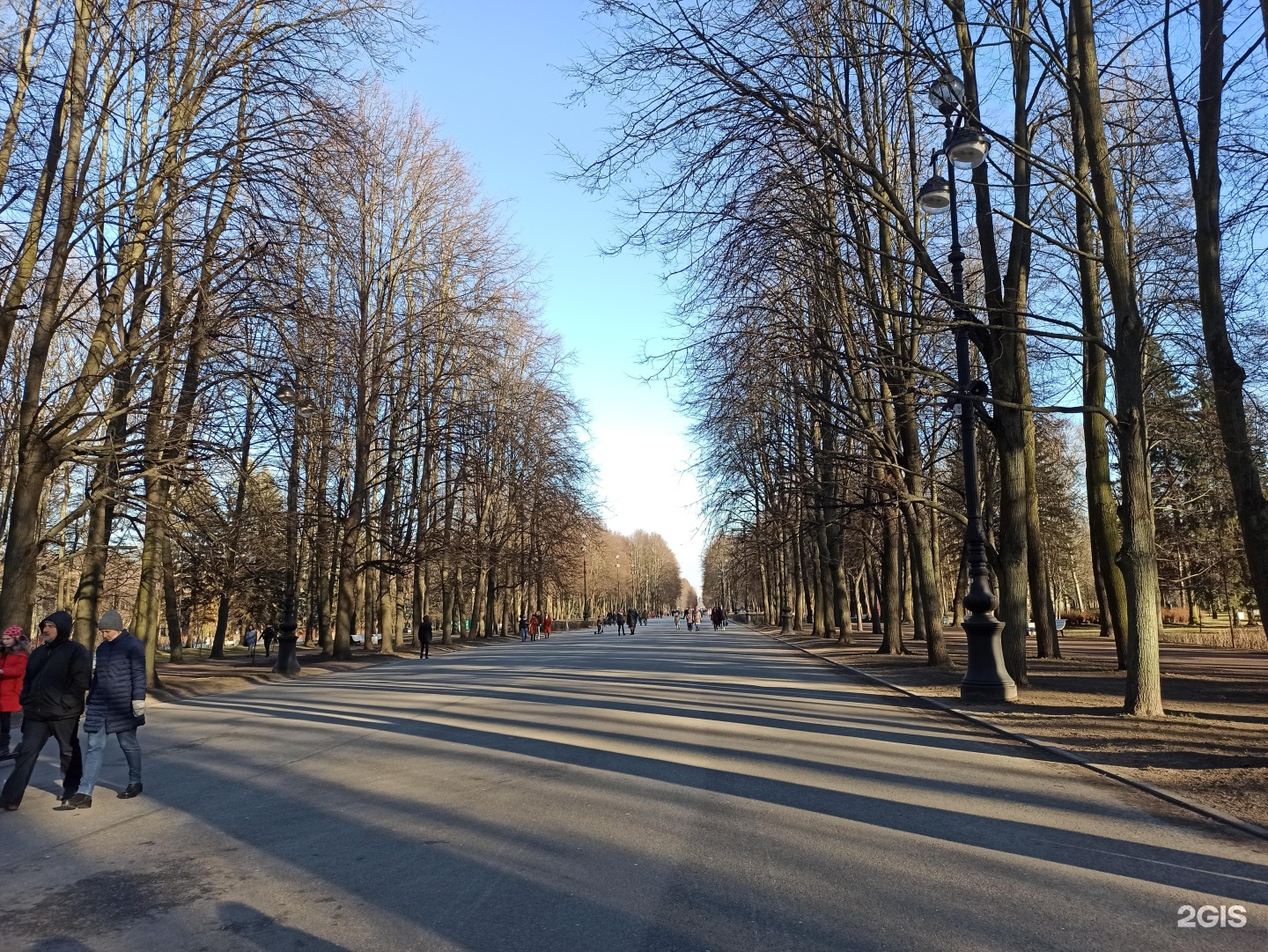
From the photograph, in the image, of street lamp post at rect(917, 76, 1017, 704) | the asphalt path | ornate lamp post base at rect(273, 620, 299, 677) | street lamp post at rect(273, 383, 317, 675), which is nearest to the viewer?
the asphalt path

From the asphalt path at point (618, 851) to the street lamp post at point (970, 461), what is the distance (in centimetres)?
306

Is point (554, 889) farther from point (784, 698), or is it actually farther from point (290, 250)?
point (290, 250)

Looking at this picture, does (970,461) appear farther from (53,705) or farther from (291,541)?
(291,541)

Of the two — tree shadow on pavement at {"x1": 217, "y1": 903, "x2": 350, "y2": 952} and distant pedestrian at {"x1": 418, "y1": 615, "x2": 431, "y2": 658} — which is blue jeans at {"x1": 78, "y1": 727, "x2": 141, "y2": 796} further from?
distant pedestrian at {"x1": 418, "y1": 615, "x2": 431, "y2": 658}

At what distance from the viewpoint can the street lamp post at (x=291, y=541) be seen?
1758 cm

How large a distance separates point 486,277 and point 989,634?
27651 mm

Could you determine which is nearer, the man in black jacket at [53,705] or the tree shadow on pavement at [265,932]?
the tree shadow on pavement at [265,932]

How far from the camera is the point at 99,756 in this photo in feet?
25.8

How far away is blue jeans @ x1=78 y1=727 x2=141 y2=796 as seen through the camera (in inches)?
303

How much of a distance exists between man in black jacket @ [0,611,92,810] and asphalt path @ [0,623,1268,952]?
0.32 metres

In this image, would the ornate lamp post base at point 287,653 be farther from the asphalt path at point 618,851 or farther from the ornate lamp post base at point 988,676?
the ornate lamp post base at point 988,676

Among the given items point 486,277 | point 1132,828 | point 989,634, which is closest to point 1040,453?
point 486,277

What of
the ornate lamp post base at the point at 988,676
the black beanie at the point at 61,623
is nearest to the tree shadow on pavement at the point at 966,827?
the black beanie at the point at 61,623

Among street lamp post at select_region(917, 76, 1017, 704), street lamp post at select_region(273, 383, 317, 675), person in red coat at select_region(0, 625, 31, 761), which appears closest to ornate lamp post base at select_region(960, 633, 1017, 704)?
street lamp post at select_region(917, 76, 1017, 704)
